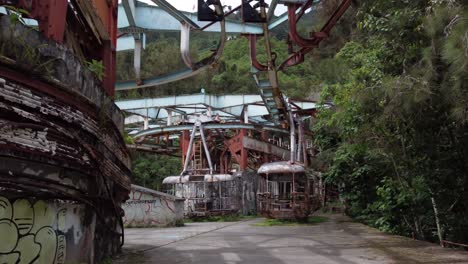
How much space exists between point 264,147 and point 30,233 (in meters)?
22.9

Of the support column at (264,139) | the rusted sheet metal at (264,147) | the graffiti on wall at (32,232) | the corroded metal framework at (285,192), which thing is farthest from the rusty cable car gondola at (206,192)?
the graffiti on wall at (32,232)

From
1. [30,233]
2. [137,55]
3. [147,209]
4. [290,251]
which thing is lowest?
[290,251]

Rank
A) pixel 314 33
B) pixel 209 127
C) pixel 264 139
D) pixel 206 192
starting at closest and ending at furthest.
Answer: pixel 314 33
pixel 206 192
pixel 209 127
pixel 264 139

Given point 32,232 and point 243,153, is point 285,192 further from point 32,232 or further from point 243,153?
point 32,232

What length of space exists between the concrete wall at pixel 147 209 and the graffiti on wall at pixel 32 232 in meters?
12.2

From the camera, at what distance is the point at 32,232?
493 cm

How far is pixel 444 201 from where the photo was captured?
11.2m

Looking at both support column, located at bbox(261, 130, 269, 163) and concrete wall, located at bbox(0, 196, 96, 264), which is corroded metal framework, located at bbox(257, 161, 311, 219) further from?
concrete wall, located at bbox(0, 196, 96, 264)

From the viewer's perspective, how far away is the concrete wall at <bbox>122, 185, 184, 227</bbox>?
17.8 metres

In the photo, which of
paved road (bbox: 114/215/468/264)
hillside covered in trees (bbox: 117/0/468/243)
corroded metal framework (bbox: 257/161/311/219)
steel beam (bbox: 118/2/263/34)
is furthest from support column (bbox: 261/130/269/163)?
paved road (bbox: 114/215/468/264)

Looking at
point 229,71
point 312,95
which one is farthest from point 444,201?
point 229,71

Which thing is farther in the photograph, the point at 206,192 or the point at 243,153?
the point at 243,153

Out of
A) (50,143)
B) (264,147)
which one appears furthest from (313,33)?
(264,147)

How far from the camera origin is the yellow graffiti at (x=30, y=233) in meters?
4.57
